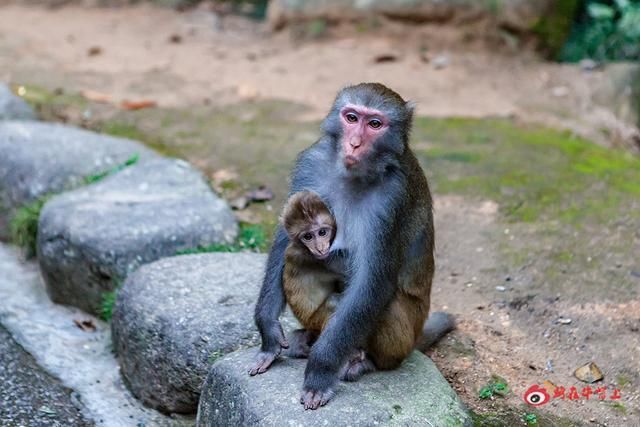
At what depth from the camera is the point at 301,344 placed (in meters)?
4.34

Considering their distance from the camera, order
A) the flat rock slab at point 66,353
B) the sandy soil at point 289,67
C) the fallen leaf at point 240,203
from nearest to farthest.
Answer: the flat rock slab at point 66,353 → the fallen leaf at point 240,203 → the sandy soil at point 289,67

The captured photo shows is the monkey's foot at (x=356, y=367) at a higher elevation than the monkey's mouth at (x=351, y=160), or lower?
lower

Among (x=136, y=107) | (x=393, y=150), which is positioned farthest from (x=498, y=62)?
(x=393, y=150)

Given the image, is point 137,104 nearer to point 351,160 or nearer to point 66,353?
point 66,353

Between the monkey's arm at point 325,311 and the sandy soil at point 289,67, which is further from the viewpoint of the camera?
the sandy soil at point 289,67

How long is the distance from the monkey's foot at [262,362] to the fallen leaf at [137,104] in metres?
5.20

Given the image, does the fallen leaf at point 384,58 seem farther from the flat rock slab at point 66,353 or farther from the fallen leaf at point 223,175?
the flat rock slab at point 66,353

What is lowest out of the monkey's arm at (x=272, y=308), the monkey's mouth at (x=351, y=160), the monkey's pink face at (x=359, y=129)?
the monkey's arm at (x=272, y=308)

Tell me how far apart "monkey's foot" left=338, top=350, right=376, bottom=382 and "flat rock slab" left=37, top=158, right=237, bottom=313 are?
210 centimetres

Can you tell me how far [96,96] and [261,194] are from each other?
120 inches

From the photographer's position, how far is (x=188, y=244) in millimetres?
5934

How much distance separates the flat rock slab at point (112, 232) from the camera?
19.0 feet

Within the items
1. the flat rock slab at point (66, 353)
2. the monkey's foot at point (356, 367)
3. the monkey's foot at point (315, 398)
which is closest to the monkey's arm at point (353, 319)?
the monkey's foot at point (315, 398)

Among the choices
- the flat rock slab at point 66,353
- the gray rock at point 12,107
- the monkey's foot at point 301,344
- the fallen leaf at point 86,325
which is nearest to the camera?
the monkey's foot at point 301,344
